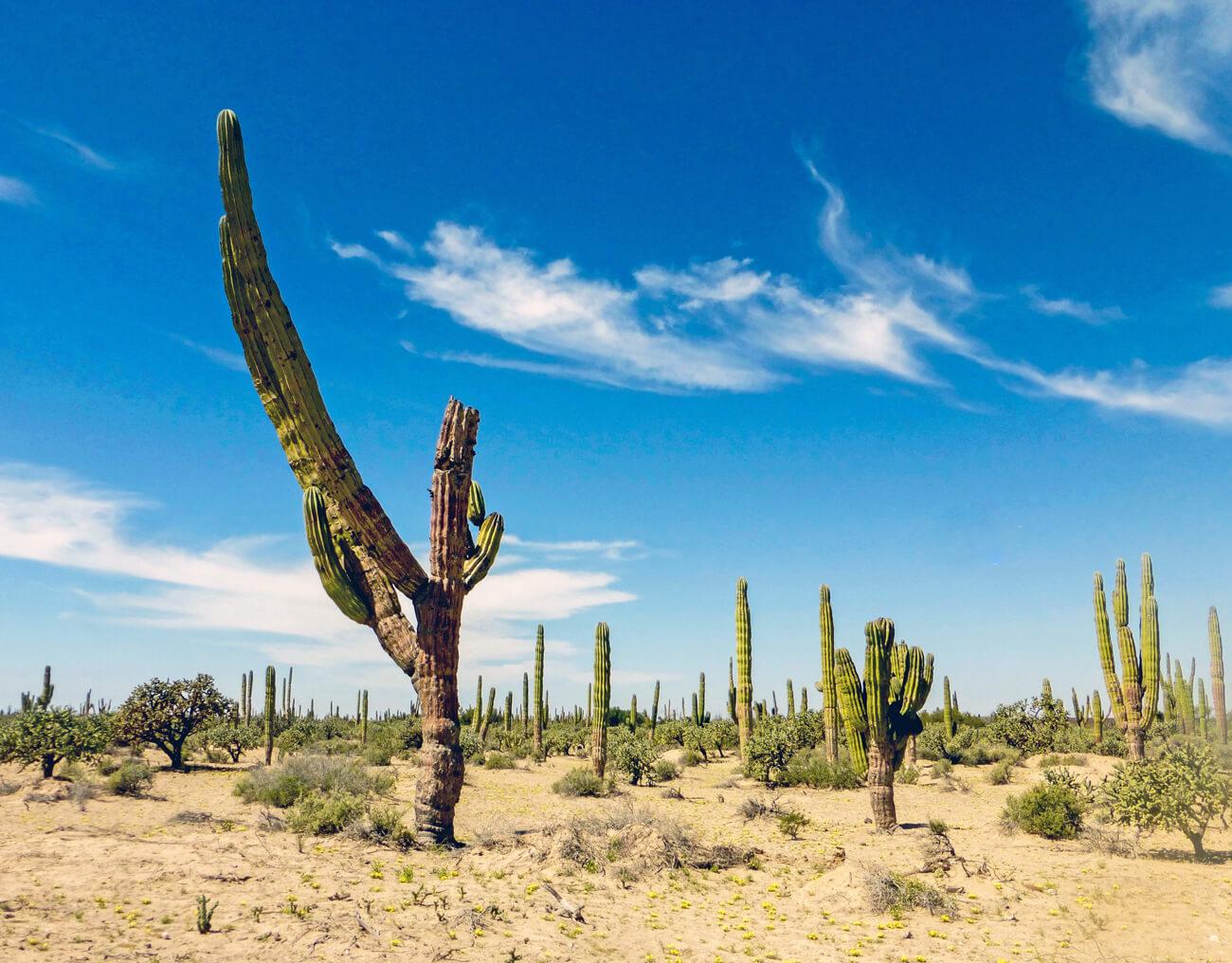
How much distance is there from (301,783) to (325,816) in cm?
477

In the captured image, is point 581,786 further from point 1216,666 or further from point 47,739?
point 1216,666

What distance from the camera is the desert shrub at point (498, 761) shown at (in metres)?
29.8

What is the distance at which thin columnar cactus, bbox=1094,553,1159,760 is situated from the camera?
24.2 meters

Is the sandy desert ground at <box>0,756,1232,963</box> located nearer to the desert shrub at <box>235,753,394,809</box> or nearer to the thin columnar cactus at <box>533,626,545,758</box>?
the desert shrub at <box>235,753,394,809</box>

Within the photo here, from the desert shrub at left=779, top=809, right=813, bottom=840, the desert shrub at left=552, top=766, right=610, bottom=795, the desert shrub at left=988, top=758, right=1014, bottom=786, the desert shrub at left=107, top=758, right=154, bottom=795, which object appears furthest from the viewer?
the desert shrub at left=988, top=758, right=1014, bottom=786

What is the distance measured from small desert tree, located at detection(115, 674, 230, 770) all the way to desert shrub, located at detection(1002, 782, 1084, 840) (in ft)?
83.9

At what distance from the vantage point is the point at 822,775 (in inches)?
956

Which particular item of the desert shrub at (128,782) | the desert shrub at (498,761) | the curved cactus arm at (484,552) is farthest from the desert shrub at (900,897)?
the desert shrub at (498,761)

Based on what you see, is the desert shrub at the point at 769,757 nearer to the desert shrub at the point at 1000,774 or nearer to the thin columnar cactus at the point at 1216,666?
the desert shrub at the point at 1000,774

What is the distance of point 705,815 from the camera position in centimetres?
1878

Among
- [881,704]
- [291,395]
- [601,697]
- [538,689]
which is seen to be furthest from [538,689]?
[291,395]

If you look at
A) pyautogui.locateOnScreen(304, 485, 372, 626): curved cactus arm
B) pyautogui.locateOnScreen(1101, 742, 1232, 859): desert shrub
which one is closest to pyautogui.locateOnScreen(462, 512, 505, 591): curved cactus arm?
pyautogui.locateOnScreen(304, 485, 372, 626): curved cactus arm

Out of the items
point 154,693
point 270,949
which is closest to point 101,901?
point 270,949

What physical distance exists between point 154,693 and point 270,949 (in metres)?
22.7
